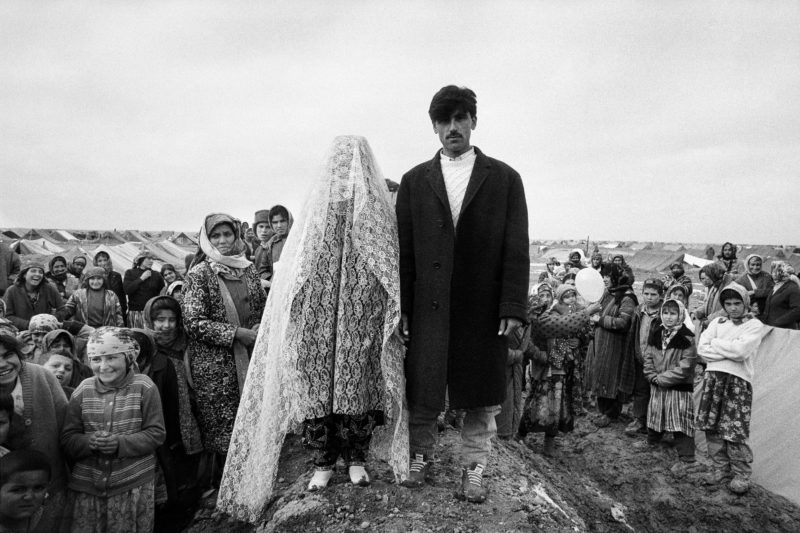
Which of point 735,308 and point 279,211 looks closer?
point 735,308

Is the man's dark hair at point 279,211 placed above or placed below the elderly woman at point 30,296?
above

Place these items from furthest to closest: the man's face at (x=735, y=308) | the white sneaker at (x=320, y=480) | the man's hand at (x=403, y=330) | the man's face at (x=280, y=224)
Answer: the man's face at (x=280, y=224) → the man's face at (x=735, y=308) → the white sneaker at (x=320, y=480) → the man's hand at (x=403, y=330)

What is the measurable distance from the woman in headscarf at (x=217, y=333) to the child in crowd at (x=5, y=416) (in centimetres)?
100

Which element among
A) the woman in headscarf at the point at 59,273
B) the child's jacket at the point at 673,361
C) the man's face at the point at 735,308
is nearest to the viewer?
the man's face at the point at 735,308

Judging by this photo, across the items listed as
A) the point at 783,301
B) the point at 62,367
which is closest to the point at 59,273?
the point at 62,367

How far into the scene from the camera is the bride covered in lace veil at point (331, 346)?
2518 millimetres

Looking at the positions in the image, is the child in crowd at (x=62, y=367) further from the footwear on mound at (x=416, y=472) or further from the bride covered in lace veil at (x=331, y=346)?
the footwear on mound at (x=416, y=472)

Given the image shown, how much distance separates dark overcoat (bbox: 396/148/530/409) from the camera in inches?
98.7

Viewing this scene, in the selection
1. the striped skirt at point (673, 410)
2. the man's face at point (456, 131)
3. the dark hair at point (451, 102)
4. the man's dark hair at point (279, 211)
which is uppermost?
the dark hair at point (451, 102)

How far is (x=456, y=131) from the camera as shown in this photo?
2.64 meters

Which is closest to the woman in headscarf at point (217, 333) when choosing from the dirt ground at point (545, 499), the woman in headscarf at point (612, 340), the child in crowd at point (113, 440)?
the child in crowd at point (113, 440)

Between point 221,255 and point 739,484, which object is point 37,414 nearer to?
point 221,255

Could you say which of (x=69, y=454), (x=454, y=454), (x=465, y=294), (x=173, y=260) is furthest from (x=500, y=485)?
(x=173, y=260)

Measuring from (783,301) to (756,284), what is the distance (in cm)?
88
